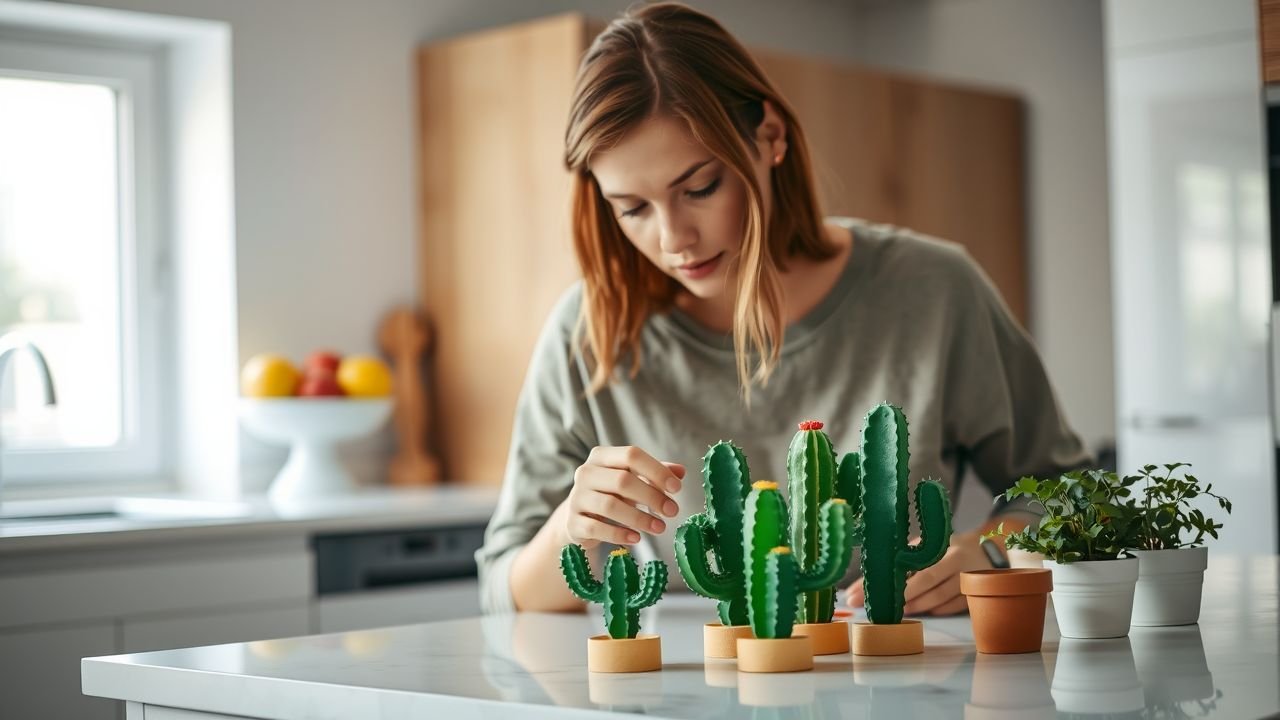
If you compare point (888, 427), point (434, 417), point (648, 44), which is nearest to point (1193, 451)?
point (434, 417)

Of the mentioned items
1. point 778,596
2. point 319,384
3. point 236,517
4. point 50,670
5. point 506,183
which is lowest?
point 50,670

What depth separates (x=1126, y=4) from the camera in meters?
3.41

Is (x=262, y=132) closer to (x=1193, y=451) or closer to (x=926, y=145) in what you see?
(x=926, y=145)

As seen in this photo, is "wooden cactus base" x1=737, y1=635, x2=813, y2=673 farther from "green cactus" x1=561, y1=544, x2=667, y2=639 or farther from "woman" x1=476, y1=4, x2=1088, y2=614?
"woman" x1=476, y1=4, x2=1088, y2=614

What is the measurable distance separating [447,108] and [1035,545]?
2496 millimetres

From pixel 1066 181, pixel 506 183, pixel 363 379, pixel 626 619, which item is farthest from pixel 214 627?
pixel 1066 181

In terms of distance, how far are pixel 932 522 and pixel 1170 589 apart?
258mm

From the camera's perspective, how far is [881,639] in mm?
1056

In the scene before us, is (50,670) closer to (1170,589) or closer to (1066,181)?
(1170,589)

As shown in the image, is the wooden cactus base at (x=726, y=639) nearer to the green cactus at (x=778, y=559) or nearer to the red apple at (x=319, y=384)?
the green cactus at (x=778, y=559)

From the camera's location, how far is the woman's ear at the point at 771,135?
1529mm

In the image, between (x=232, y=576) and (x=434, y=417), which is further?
(x=434, y=417)

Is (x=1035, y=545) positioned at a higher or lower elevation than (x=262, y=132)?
lower

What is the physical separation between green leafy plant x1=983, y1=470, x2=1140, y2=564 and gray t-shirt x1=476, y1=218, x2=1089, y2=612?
0.48 meters
